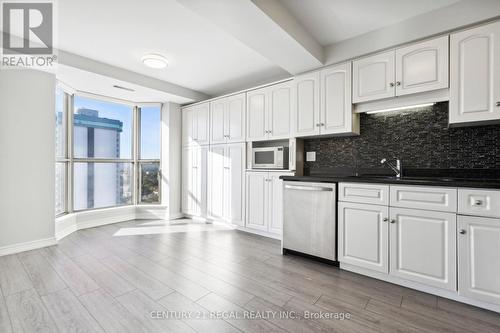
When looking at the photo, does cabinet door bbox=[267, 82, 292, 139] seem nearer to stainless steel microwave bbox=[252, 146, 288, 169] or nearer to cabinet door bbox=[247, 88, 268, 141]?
cabinet door bbox=[247, 88, 268, 141]

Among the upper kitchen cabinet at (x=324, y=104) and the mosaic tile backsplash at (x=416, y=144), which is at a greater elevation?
the upper kitchen cabinet at (x=324, y=104)

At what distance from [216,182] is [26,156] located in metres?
2.64

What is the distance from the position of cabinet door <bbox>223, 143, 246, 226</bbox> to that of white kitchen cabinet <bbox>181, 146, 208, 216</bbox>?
585 millimetres

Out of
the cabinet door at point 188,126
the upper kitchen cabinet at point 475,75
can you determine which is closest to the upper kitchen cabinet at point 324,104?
the upper kitchen cabinet at point 475,75

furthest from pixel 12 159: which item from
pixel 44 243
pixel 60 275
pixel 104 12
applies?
pixel 104 12

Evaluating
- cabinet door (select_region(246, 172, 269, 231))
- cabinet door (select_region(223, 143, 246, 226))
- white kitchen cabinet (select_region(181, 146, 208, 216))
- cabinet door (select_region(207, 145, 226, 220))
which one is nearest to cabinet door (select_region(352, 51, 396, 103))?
cabinet door (select_region(246, 172, 269, 231))

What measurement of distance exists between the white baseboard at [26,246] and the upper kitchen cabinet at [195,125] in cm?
266

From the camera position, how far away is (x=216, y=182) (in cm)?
426

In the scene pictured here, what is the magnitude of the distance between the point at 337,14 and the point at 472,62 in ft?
4.13

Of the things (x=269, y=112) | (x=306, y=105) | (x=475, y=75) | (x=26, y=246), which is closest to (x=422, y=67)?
(x=475, y=75)

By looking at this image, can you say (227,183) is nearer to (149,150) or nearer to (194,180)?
(194,180)

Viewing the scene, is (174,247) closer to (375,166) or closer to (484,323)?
(375,166)

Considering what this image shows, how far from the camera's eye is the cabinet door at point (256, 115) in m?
3.58

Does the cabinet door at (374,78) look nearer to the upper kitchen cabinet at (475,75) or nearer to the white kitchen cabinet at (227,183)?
the upper kitchen cabinet at (475,75)
